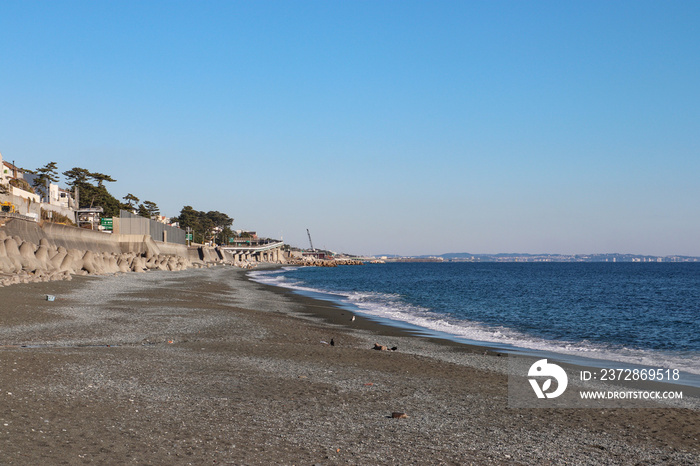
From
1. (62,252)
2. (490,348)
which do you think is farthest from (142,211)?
(490,348)

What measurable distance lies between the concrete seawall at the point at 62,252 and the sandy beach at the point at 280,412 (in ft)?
74.5

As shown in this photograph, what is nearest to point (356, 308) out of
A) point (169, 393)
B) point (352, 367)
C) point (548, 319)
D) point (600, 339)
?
point (548, 319)

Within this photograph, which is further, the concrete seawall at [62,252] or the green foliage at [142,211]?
the green foliage at [142,211]

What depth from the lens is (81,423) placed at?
7820 mm

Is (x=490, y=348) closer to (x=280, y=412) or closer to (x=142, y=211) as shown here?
(x=280, y=412)

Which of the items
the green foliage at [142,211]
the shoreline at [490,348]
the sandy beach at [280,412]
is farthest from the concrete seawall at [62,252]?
the green foliage at [142,211]

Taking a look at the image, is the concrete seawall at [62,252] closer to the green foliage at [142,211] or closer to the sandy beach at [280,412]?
the sandy beach at [280,412]

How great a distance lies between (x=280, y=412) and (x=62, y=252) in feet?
159

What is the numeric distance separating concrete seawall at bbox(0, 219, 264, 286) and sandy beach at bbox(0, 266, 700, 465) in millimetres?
22698

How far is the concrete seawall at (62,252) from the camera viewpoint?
39594 mm

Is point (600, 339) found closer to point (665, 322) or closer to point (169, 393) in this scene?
point (665, 322)

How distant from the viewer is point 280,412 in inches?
364

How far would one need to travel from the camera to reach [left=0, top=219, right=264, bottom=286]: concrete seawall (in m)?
39.6

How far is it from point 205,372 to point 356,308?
2658 cm
